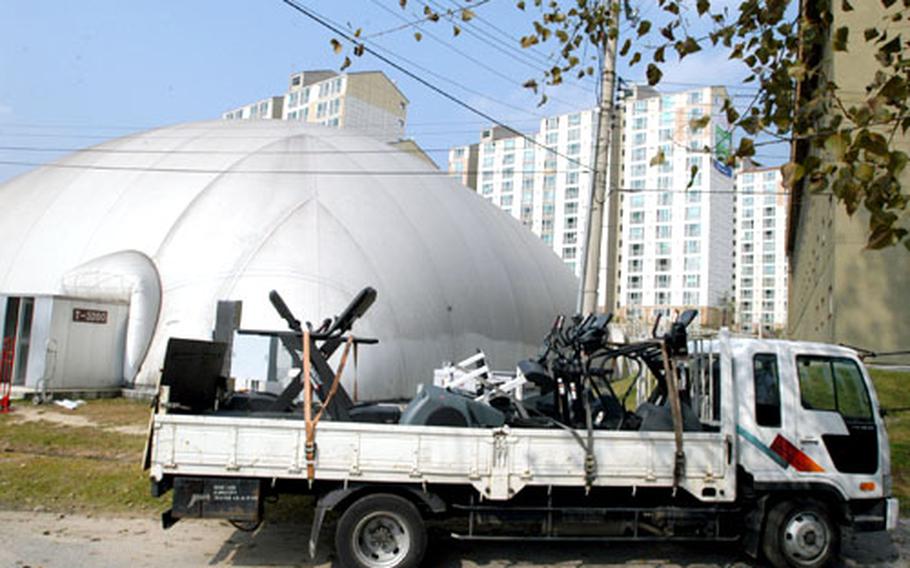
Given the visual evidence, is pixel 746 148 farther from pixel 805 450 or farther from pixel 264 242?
pixel 264 242

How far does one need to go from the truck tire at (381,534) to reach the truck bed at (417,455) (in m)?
0.27

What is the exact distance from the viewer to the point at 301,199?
70.2ft

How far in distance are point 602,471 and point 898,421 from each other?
9.83 metres

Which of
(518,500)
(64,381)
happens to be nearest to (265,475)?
(518,500)

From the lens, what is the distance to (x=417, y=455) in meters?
6.44

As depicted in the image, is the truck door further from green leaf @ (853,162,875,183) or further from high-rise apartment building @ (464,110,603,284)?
high-rise apartment building @ (464,110,603,284)

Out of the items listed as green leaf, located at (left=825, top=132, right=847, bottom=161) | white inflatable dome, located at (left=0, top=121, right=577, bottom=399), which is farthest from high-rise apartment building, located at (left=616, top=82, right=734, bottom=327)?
green leaf, located at (left=825, top=132, right=847, bottom=161)

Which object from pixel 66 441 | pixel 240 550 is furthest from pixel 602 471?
pixel 66 441

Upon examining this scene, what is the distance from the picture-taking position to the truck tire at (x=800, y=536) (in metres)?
6.87

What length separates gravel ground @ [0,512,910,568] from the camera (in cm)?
685

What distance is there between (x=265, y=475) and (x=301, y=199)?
52.2 ft

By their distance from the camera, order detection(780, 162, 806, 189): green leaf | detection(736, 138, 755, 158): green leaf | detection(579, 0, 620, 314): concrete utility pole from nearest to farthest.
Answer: detection(780, 162, 806, 189): green leaf, detection(736, 138, 755, 158): green leaf, detection(579, 0, 620, 314): concrete utility pole

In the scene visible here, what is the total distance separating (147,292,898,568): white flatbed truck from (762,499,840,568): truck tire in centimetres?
1

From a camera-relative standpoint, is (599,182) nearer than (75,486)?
No
